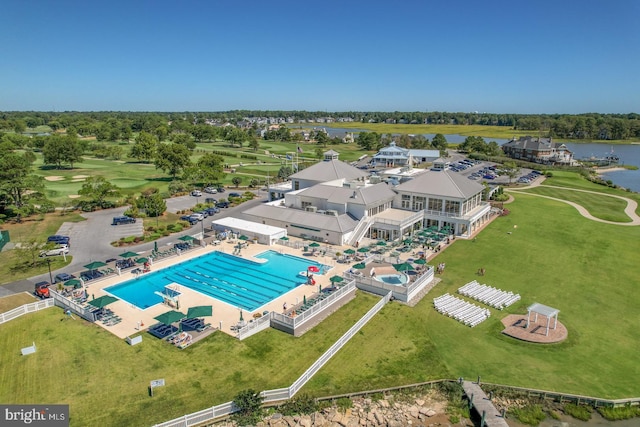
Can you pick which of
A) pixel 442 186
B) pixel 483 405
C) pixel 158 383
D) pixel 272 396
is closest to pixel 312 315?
pixel 272 396

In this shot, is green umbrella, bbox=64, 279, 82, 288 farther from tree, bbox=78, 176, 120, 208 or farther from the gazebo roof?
the gazebo roof

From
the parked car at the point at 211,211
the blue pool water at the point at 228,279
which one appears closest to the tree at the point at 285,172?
the parked car at the point at 211,211

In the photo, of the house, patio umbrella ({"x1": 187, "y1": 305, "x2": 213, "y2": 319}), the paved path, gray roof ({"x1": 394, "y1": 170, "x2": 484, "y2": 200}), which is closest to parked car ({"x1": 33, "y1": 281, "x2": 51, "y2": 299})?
patio umbrella ({"x1": 187, "y1": 305, "x2": 213, "y2": 319})

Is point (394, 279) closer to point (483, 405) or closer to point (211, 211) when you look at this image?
point (483, 405)

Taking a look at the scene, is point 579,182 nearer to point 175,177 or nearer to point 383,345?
point 383,345

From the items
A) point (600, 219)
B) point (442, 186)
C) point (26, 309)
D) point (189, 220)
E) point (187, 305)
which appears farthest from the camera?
point (600, 219)

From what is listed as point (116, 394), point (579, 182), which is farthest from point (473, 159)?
point (116, 394)
